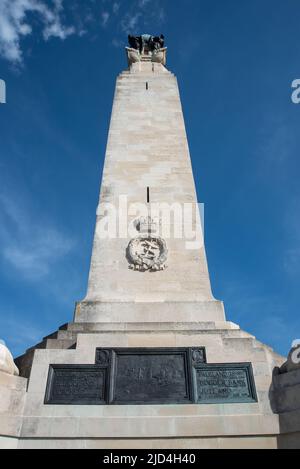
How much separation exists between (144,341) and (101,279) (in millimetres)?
2503

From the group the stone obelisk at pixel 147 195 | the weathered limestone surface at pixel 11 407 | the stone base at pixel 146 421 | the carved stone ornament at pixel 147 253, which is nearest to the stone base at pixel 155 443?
the stone base at pixel 146 421

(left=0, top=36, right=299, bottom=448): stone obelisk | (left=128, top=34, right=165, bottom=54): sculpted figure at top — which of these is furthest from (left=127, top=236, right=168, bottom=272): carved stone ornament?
(left=128, top=34, right=165, bottom=54): sculpted figure at top

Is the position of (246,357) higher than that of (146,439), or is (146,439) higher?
(246,357)

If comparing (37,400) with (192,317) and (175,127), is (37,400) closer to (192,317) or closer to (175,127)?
(192,317)

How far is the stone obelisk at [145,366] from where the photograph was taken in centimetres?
678

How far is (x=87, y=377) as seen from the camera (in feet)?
24.6

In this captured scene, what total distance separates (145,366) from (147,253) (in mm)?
3451

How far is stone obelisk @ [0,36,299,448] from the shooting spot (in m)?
6.78

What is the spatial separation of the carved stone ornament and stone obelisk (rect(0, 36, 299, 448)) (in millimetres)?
28

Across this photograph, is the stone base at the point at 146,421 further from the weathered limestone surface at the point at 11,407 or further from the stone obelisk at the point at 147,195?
the stone obelisk at the point at 147,195

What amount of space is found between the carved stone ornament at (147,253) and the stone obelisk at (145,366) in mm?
28

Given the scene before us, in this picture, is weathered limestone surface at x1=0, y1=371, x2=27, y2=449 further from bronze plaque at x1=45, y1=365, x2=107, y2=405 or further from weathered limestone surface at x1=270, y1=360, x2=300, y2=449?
weathered limestone surface at x1=270, y1=360, x2=300, y2=449

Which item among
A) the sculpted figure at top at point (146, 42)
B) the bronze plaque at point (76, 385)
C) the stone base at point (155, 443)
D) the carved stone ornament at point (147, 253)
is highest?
the sculpted figure at top at point (146, 42)
